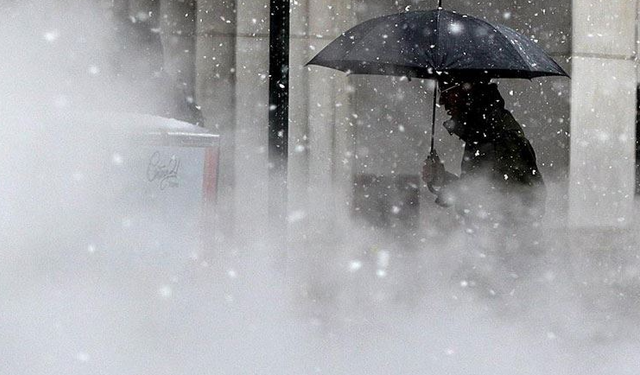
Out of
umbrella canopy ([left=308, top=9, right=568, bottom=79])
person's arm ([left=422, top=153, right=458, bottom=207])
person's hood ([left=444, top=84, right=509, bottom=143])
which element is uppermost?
umbrella canopy ([left=308, top=9, right=568, bottom=79])

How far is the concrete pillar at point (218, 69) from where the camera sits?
32.0 ft

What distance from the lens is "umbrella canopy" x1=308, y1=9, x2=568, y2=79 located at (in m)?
7.08

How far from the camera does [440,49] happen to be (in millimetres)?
7137

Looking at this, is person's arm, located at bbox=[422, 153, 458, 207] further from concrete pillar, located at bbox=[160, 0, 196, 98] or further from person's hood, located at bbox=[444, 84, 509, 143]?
concrete pillar, located at bbox=[160, 0, 196, 98]

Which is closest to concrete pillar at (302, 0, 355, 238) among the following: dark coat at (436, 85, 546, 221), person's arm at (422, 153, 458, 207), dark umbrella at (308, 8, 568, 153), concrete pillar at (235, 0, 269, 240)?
concrete pillar at (235, 0, 269, 240)

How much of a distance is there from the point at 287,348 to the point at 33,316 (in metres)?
1.37

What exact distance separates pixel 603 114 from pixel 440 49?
4.13 m

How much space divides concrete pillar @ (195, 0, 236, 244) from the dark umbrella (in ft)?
6.92

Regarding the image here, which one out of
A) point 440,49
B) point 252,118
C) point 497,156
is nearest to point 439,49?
point 440,49

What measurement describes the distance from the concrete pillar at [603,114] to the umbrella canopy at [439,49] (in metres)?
2.97

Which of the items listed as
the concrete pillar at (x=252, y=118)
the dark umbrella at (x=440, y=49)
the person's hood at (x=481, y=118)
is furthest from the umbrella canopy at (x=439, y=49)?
the concrete pillar at (x=252, y=118)

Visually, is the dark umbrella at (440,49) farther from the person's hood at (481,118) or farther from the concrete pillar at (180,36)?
the concrete pillar at (180,36)

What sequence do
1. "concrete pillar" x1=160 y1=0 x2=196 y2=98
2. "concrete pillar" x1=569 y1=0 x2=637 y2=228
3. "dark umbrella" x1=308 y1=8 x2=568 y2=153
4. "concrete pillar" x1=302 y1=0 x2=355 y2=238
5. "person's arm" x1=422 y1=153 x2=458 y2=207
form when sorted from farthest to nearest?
"concrete pillar" x1=569 y1=0 x2=637 y2=228
"concrete pillar" x1=302 y1=0 x2=355 y2=238
"concrete pillar" x1=160 y1=0 x2=196 y2=98
"person's arm" x1=422 y1=153 x2=458 y2=207
"dark umbrella" x1=308 y1=8 x2=568 y2=153

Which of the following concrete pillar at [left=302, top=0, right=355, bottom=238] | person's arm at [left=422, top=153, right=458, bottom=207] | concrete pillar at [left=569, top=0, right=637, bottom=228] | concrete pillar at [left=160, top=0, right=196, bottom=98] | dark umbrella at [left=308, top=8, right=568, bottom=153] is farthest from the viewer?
concrete pillar at [left=569, top=0, right=637, bottom=228]
